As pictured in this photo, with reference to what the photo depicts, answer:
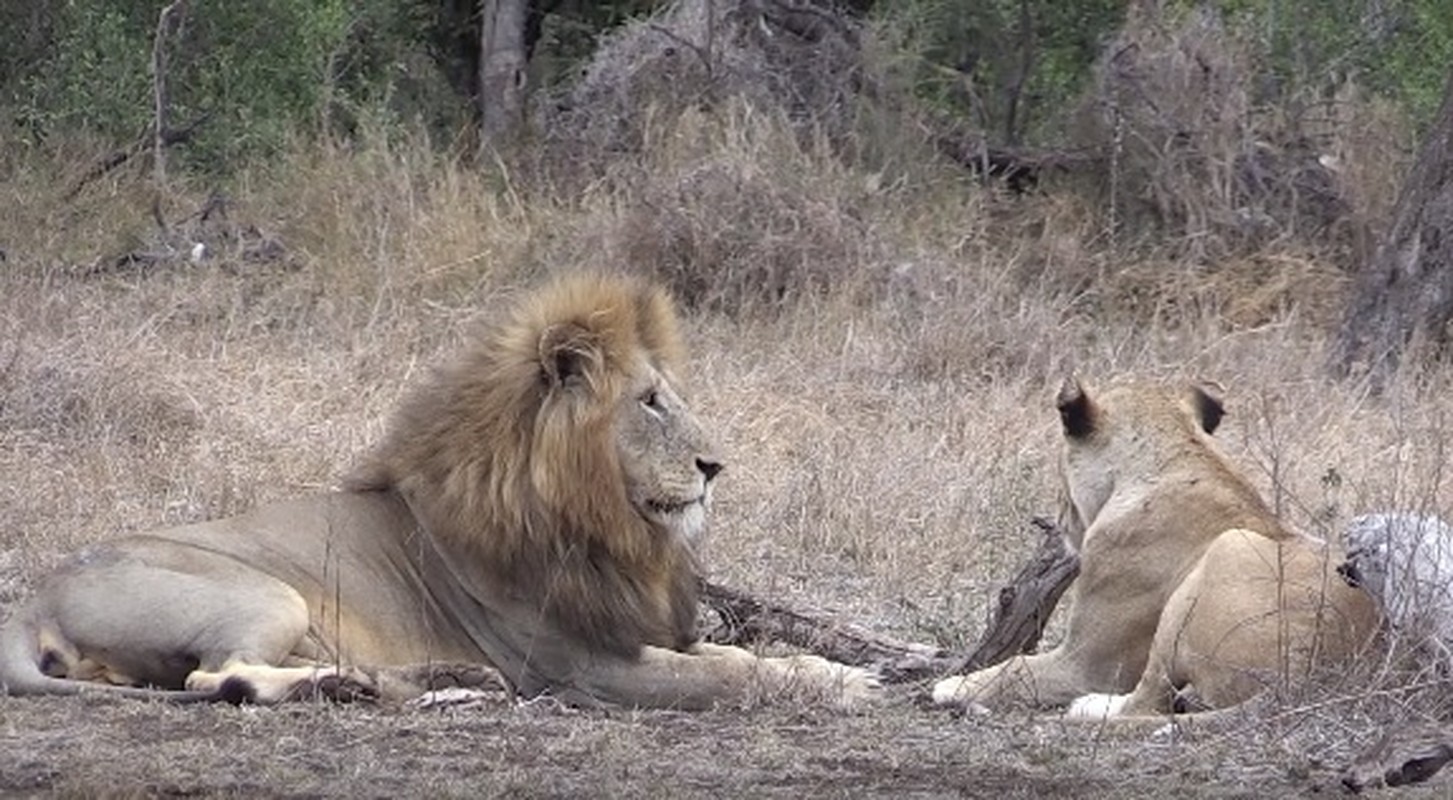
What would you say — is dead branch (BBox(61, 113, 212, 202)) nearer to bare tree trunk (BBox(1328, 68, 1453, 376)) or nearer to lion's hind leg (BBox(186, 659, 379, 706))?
bare tree trunk (BBox(1328, 68, 1453, 376))

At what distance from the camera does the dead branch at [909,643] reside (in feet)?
20.3

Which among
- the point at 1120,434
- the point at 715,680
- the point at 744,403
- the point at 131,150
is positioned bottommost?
the point at 744,403

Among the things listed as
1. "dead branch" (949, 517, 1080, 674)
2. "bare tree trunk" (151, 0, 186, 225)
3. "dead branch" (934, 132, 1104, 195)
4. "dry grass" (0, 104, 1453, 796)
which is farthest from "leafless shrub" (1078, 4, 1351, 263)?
"dead branch" (949, 517, 1080, 674)

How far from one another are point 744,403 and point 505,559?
390 centimetres

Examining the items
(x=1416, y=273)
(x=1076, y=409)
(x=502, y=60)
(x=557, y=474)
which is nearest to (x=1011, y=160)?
(x=1416, y=273)

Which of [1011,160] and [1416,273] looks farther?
[1011,160]

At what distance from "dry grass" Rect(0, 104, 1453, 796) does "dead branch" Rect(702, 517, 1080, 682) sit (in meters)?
0.32

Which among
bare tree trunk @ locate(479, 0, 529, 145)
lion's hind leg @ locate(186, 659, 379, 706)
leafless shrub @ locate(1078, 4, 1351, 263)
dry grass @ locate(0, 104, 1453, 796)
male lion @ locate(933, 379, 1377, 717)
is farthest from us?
bare tree trunk @ locate(479, 0, 529, 145)

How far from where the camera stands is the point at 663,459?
6047 millimetres

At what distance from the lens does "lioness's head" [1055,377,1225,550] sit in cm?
602

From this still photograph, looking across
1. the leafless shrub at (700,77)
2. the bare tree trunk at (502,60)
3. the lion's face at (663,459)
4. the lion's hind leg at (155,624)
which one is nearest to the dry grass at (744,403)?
the lion's hind leg at (155,624)

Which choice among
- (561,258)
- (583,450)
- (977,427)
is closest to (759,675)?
(583,450)

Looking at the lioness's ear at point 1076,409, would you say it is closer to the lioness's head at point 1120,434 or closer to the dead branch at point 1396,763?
the lioness's head at point 1120,434

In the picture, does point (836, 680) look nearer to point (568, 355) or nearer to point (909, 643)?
point (909, 643)
